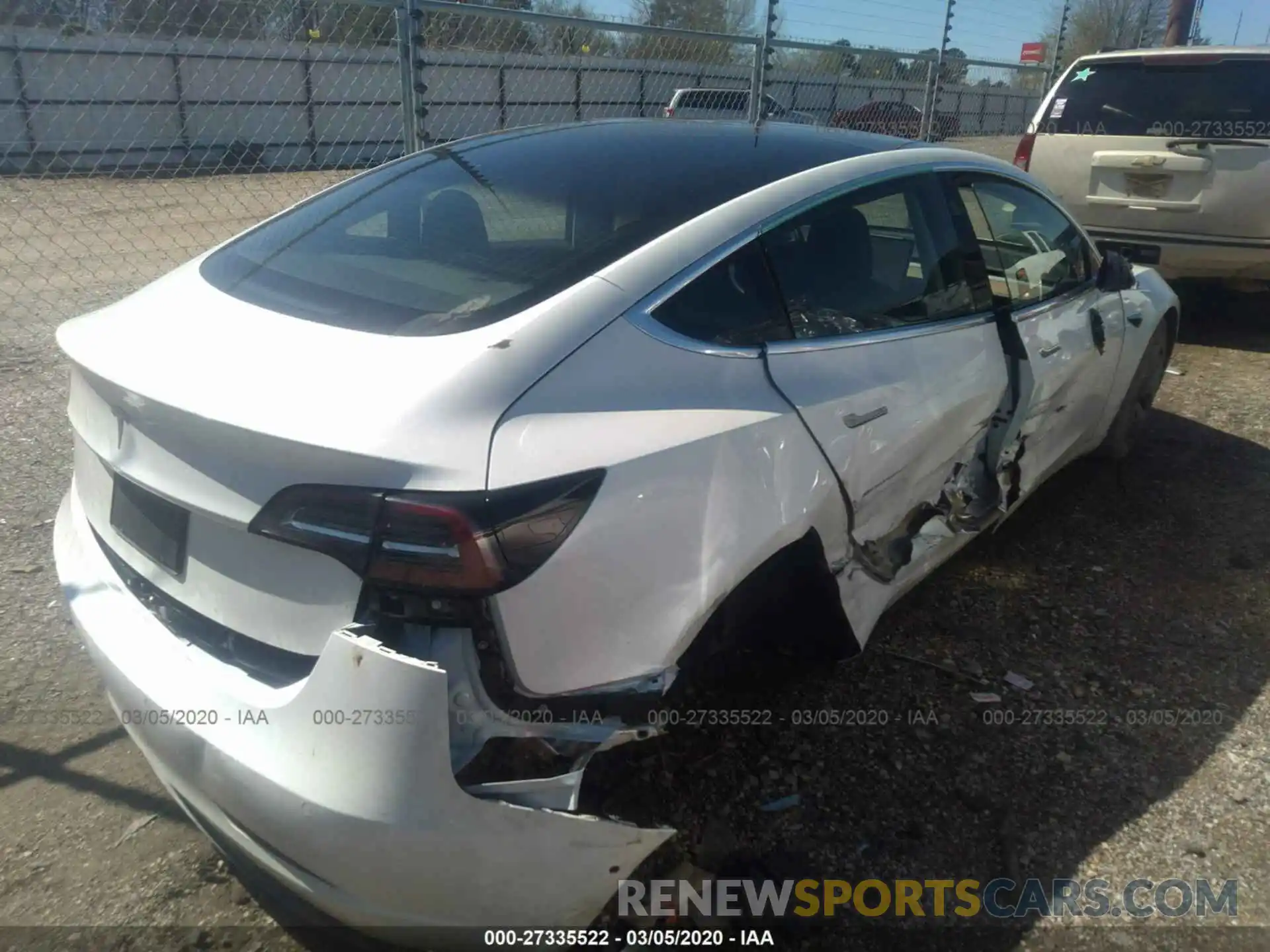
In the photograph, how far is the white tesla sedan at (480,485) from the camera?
5.39 feet

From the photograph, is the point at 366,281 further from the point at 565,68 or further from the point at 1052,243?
the point at 565,68

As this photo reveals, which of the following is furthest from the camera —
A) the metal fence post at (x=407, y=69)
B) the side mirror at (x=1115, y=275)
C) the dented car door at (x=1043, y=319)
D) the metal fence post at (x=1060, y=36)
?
the metal fence post at (x=1060, y=36)

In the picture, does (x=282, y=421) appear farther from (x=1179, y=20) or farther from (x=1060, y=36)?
(x=1179, y=20)

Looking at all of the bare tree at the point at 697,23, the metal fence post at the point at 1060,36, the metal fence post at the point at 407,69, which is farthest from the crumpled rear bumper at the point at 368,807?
the metal fence post at the point at 1060,36

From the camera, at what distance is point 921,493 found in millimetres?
2812

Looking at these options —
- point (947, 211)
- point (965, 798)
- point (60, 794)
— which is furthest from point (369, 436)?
point (947, 211)

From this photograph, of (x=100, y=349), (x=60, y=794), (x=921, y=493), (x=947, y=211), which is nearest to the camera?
(x=100, y=349)

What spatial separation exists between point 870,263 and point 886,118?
10236 millimetres

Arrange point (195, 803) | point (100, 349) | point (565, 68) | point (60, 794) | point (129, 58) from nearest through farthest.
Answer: point (195, 803) → point (100, 349) → point (60, 794) → point (565, 68) → point (129, 58)

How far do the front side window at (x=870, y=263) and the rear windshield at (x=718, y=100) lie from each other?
17.7ft

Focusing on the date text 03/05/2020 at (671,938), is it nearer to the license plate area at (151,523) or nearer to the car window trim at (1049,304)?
the license plate area at (151,523)

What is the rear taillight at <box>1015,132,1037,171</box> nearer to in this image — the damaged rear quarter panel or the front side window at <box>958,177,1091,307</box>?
the front side window at <box>958,177,1091,307</box>

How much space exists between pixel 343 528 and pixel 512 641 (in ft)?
1.15

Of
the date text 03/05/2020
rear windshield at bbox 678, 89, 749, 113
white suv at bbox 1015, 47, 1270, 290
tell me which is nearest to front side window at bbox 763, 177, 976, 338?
the date text 03/05/2020
